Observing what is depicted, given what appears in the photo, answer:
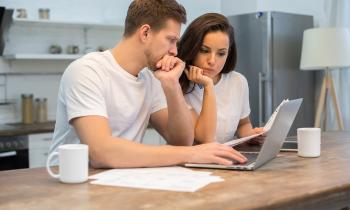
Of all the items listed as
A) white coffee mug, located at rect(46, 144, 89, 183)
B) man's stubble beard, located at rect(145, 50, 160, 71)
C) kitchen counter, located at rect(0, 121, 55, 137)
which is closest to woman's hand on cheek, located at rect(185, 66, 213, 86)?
man's stubble beard, located at rect(145, 50, 160, 71)

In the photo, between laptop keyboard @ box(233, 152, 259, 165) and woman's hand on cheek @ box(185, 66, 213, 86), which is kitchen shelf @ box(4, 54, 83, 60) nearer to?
woman's hand on cheek @ box(185, 66, 213, 86)

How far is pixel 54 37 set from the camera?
4.01 meters

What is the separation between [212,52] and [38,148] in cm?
186

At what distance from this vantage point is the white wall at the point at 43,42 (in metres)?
3.85

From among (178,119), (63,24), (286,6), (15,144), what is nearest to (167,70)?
(178,119)

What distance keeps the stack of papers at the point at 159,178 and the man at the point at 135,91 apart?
4.1 inches

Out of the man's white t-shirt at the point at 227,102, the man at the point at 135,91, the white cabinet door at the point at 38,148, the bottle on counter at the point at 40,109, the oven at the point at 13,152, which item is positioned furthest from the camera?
the bottle on counter at the point at 40,109

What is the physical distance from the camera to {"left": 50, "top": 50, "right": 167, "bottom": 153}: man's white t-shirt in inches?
62.9

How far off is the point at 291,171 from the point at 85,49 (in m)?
2.99

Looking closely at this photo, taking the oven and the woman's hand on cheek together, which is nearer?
the woman's hand on cheek

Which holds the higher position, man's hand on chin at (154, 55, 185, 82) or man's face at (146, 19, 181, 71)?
man's face at (146, 19, 181, 71)

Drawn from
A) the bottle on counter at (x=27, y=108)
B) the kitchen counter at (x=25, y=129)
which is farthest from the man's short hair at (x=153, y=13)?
the bottle on counter at (x=27, y=108)

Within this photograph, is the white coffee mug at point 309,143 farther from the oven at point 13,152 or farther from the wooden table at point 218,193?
the oven at point 13,152

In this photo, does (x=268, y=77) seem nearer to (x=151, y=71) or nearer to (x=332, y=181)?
(x=151, y=71)
